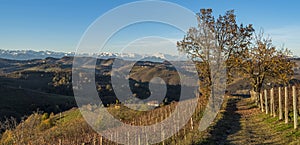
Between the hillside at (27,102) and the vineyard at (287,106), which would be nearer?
the vineyard at (287,106)

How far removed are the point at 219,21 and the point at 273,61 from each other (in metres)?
6.60

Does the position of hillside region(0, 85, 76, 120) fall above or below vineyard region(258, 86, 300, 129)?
below

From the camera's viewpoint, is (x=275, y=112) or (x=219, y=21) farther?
(x=219, y=21)

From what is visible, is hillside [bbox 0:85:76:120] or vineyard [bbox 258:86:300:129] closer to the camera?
vineyard [bbox 258:86:300:129]

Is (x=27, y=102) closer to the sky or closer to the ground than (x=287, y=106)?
closer to the ground

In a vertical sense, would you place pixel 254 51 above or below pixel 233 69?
above

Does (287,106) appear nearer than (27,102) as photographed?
Yes

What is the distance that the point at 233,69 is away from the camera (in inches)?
1148

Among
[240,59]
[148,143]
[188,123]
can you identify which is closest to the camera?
[148,143]

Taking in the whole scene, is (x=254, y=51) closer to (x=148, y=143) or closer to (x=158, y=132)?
(x=158, y=132)

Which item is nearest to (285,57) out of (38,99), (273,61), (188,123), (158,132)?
(273,61)

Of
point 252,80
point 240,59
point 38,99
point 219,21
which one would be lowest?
point 38,99

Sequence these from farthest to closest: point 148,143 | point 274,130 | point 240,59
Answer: point 240,59
point 274,130
point 148,143

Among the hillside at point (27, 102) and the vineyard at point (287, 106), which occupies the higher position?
the vineyard at point (287, 106)
